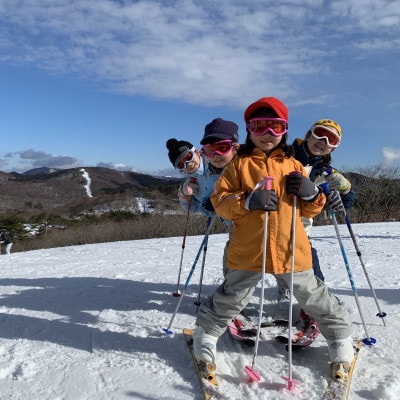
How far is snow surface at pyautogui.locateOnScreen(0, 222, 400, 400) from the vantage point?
273cm

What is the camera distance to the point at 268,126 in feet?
9.08

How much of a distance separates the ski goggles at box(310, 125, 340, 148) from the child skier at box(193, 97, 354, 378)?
0.63 metres

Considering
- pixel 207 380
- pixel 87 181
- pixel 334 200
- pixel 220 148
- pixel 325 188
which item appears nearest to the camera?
pixel 207 380

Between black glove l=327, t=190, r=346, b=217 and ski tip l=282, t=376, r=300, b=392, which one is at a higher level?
black glove l=327, t=190, r=346, b=217

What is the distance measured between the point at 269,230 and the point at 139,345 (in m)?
1.65

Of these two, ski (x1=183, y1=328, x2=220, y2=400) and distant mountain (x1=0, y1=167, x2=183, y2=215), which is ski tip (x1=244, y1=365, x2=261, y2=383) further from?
distant mountain (x1=0, y1=167, x2=183, y2=215)

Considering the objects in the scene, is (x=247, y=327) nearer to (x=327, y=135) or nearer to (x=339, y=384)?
(x=339, y=384)

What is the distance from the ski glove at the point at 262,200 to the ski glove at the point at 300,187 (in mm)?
157

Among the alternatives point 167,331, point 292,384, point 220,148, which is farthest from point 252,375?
point 220,148

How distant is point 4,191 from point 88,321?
379 feet

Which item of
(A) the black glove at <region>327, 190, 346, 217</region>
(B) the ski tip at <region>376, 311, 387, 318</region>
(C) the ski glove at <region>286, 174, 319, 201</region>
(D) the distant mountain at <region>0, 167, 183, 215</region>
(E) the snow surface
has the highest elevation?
(C) the ski glove at <region>286, 174, 319, 201</region>

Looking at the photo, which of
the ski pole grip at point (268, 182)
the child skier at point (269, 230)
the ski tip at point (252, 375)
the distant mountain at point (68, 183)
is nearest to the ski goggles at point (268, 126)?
the child skier at point (269, 230)

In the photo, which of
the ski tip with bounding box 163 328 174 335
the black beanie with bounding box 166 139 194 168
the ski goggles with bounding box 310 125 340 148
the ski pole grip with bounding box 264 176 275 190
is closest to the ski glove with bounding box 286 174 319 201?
the ski pole grip with bounding box 264 176 275 190

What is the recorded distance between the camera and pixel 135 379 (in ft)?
9.42
